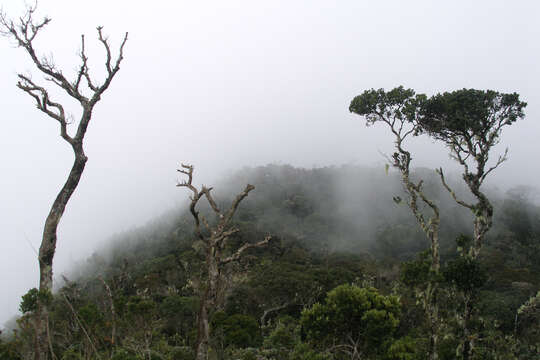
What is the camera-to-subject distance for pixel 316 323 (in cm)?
832

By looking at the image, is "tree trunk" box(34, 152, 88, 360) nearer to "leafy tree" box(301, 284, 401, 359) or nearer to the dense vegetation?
the dense vegetation

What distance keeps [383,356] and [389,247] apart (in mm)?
50097

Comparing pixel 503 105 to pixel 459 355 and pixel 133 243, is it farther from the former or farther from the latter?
pixel 133 243

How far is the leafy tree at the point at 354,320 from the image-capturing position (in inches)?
315

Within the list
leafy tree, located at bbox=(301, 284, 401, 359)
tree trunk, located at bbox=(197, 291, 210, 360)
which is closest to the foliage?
leafy tree, located at bbox=(301, 284, 401, 359)

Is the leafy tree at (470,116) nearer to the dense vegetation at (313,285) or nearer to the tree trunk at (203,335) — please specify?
the dense vegetation at (313,285)

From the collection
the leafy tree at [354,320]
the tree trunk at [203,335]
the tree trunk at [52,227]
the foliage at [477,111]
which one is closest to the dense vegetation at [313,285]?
the leafy tree at [354,320]

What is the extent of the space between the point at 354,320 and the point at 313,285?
16297 millimetres

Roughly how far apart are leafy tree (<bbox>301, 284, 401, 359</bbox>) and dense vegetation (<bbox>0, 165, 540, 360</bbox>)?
30 mm

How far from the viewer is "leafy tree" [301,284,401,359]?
315 inches

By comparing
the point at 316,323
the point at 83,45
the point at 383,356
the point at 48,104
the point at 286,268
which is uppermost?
the point at 83,45

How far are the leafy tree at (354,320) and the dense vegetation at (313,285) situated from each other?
1.2 inches

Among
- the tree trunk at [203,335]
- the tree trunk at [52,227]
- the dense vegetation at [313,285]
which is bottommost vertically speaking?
the dense vegetation at [313,285]

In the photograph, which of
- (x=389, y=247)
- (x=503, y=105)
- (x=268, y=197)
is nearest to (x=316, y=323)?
(x=503, y=105)
